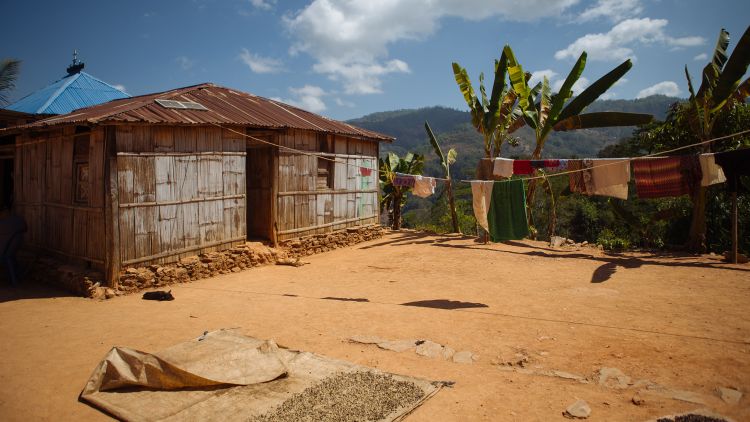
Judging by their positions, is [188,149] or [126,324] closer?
[126,324]

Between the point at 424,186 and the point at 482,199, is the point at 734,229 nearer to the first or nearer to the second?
the point at 482,199

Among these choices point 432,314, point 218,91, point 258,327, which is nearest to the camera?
point 258,327

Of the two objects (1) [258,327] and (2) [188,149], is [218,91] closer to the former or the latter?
(2) [188,149]

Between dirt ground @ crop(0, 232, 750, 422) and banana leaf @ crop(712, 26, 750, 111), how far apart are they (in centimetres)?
399

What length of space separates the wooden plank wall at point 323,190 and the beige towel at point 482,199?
3746mm

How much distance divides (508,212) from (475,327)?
410cm

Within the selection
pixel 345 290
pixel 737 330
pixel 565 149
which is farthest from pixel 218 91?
pixel 565 149

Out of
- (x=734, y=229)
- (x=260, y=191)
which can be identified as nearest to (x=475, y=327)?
(x=260, y=191)

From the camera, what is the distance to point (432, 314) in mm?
7141

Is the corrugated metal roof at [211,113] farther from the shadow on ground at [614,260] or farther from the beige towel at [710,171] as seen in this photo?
the beige towel at [710,171]

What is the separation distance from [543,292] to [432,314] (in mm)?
2623

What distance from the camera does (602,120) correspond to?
1225 centimetres

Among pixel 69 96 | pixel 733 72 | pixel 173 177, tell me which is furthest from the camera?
pixel 69 96

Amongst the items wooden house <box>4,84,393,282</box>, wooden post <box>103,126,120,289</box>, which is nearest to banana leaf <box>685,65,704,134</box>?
wooden house <box>4,84,393,282</box>
